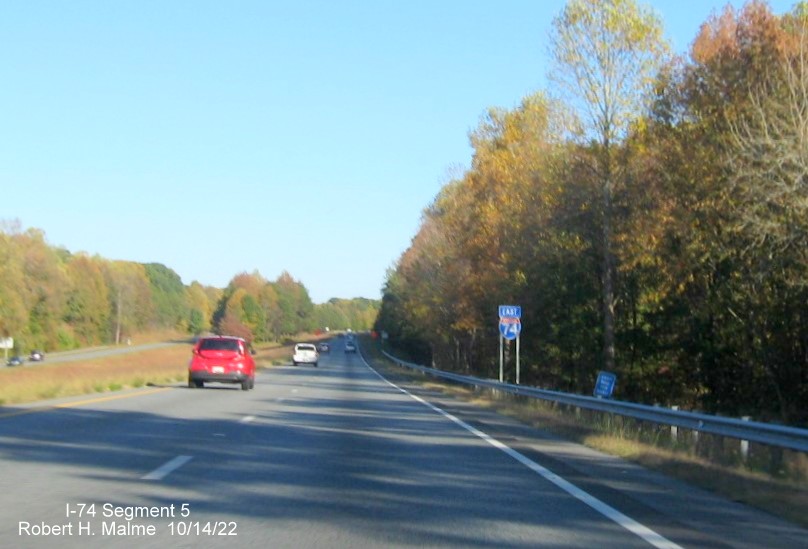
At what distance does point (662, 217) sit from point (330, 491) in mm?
20811

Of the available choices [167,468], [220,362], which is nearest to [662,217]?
[220,362]

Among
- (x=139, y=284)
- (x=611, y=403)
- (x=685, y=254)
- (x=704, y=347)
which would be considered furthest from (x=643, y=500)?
(x=139, y=284)

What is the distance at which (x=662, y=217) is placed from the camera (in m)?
29.9

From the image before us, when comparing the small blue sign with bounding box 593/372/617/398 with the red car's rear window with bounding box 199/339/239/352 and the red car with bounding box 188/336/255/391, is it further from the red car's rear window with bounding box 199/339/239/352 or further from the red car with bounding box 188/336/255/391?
the red car's rear window with bounding box 199/339/239/352

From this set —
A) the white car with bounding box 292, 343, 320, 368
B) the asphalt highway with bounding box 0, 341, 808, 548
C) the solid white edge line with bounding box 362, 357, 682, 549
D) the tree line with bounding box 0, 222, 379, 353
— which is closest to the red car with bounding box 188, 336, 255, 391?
the asphalt highway with bounding box 0, 341, 808, 548

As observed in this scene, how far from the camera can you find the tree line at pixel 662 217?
2561cm

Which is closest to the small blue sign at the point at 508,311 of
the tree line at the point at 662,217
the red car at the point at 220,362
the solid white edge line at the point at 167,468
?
the tree line at the point at 662,217

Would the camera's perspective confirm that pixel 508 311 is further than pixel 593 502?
Yes

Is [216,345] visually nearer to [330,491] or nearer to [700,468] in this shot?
[700,468]

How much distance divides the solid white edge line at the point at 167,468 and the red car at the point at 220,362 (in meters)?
18.4

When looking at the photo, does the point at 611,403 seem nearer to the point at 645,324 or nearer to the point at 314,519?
the point at 314,519

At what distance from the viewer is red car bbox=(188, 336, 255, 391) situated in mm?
31922

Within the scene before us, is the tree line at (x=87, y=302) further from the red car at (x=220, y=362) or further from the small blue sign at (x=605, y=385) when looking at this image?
the small blue sign at (x=605, y=385)

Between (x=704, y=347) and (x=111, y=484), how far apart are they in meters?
27.1
